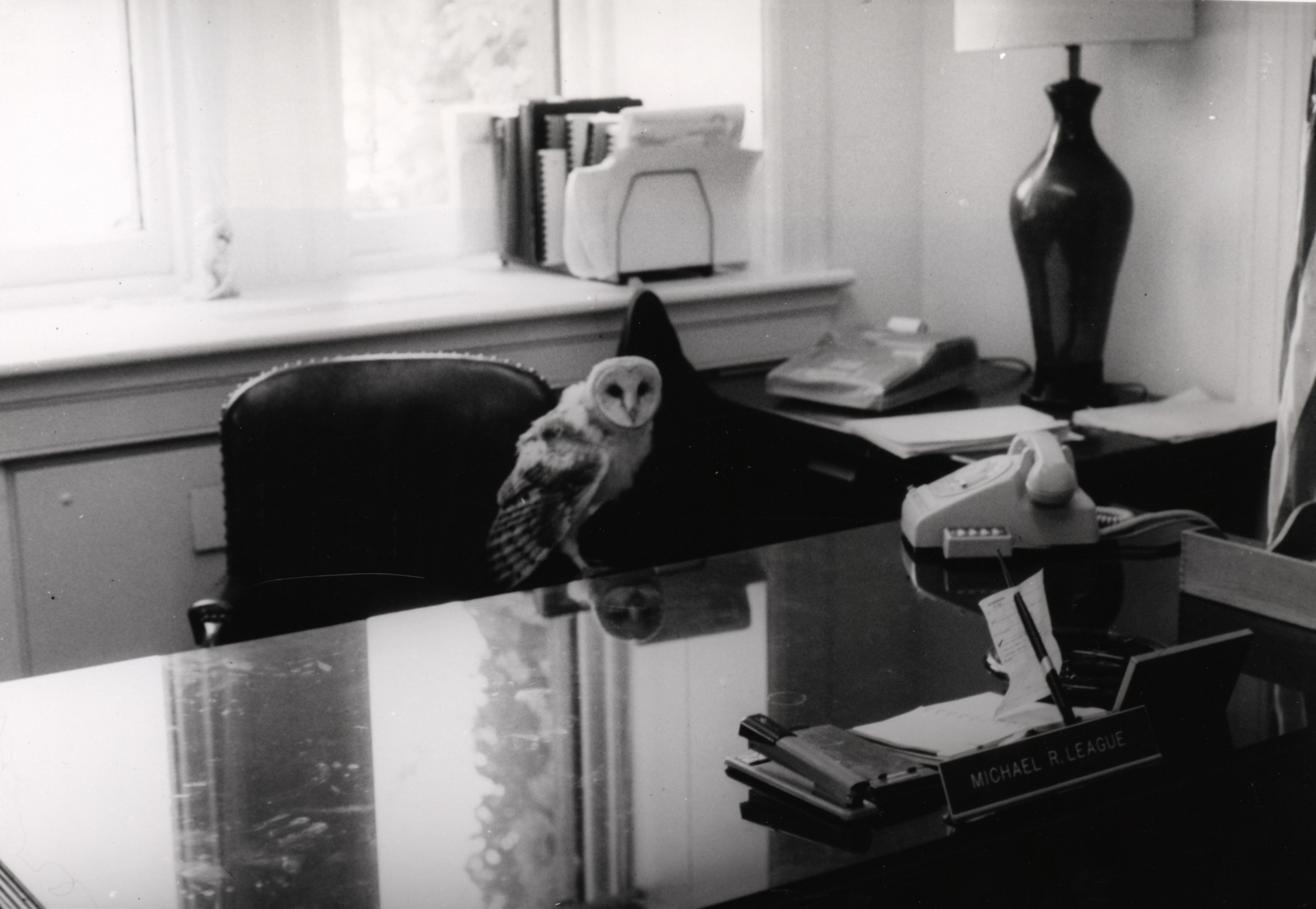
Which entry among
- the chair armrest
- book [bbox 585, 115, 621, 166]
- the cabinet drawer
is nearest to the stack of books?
book [bbox 585, 115, 621, 166]

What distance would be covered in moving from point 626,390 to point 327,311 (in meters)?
0.71

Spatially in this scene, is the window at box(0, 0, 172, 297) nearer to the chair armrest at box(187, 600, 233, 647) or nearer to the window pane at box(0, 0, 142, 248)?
the window pane at box(0, 0, 142, 248)

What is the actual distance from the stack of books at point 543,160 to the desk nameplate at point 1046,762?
1.80 m

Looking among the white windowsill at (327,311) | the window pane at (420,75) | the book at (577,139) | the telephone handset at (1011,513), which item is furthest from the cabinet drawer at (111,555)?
the telephone handset at (1011,513)

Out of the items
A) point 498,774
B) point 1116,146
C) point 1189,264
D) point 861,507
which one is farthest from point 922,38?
point 498,774

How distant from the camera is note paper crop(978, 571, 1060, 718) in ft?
3.87

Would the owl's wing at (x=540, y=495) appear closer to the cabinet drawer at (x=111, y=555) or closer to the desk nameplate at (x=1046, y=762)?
the cabinet drawer at (x=111, y=555)

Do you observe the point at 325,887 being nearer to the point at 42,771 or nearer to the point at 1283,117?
the point at 42,771

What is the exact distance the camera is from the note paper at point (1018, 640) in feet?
3.87

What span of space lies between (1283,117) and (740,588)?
1.25 meters

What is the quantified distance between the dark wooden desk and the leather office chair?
1.79 feet

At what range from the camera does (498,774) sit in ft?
3.84

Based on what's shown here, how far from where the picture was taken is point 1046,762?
1100 mm

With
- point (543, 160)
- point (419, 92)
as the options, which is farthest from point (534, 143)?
point (419, 92)
